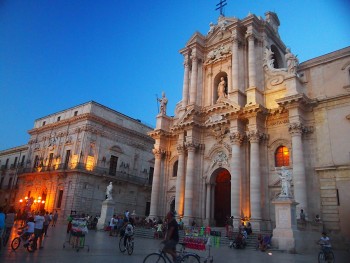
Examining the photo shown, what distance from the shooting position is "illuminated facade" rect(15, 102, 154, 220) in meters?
33.3

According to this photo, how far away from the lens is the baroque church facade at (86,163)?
33.2 m

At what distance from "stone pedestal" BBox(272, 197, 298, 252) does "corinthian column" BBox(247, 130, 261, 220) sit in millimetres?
3986

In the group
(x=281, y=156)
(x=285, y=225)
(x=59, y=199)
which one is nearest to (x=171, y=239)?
(x=285, y=225)

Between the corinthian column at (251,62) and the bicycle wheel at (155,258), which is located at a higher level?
the corinthian column at (251,62)

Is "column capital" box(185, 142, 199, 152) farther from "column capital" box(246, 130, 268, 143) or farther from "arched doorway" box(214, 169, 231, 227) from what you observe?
"column capital" box(246, 130, 268, 143)

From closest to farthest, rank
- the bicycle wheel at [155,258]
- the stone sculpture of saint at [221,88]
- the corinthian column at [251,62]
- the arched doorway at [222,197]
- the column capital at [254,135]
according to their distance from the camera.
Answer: the bicycle wheel at [155,258] → the column capital at [254,135] → the corinthian column at [251,62] → the arched doorway at [222,197] → the stone sculpture of saint at [221,88]

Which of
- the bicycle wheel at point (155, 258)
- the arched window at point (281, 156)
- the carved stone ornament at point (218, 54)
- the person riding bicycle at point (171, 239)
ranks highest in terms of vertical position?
the carved stone ornament at point (218, 54)

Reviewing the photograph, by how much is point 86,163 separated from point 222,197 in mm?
16453

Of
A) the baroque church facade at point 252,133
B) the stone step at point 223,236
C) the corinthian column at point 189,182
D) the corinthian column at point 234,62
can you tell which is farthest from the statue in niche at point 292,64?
the stone step at point 223,236

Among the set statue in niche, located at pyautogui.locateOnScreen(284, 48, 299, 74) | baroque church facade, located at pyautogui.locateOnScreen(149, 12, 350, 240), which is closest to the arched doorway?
baroque church facade, located at pyautogui.locateOnScreen(149, 12, 350, 240)

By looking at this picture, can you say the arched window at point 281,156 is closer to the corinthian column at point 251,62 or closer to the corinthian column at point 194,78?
the corinthian column at point 251,62

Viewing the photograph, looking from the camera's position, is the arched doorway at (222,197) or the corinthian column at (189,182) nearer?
the corinthian column at (189,182)

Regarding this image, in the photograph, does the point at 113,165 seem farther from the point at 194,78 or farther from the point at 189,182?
the point at 194,78

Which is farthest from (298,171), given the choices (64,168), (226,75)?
(64,168)
